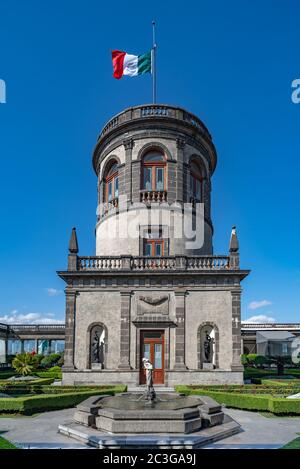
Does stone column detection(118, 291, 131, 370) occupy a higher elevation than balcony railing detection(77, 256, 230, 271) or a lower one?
lower

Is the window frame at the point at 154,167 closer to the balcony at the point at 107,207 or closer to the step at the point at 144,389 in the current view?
the balcony at the point at 107,207

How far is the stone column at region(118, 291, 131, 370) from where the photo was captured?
23.7m

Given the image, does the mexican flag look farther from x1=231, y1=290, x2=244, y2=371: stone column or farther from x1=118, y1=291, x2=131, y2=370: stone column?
x1=231, y1=290, x2=244, y2=371: stone column

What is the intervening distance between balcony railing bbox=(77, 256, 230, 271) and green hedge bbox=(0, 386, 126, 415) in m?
7.72

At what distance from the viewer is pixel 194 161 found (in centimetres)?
3008

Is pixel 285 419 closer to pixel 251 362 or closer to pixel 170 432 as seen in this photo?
pixel 170 432

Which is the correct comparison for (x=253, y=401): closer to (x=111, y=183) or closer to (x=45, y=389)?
(x=45, y=389)

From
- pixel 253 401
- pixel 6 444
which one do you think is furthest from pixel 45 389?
pixel 253 401

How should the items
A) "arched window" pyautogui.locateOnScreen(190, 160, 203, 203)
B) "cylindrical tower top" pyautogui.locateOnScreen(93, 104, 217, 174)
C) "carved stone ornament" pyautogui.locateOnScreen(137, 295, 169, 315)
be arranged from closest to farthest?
"carved stone ornament" pyautogui.locateOnScreen(137, 295, 169, 315)
"cylindrical tower top" pyautogui.locateOnScreen(93, 104, 217, 174)
"arched window" pyautogui.locateOnScreen(190, 160, 203, 203)

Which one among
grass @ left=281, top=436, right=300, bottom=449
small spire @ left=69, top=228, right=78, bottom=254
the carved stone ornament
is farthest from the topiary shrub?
grass @ left=281, top=436, right=300, bottom=449

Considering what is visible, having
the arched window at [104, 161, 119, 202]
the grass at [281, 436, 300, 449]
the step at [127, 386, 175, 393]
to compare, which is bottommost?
the step at [127, 386, 175, 393]

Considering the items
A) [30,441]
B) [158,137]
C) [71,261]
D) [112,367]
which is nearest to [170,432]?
[30,441]
